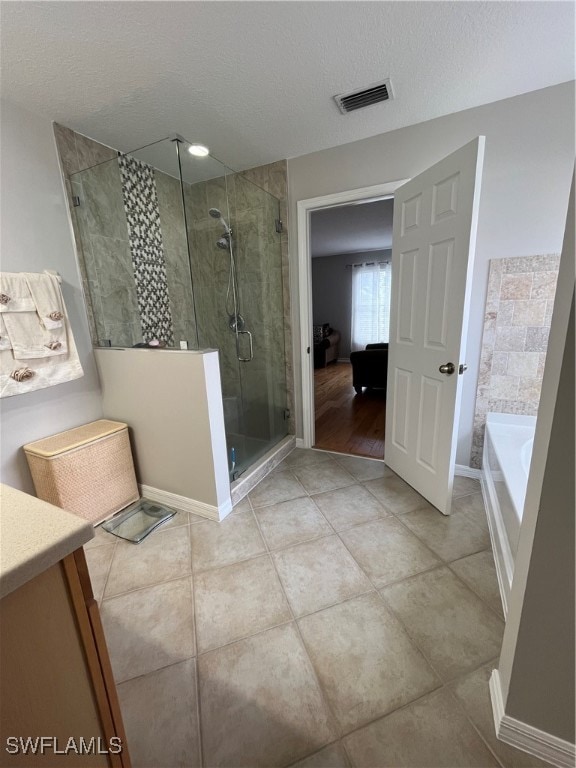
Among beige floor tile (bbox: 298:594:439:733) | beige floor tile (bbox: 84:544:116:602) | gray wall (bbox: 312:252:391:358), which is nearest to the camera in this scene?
beige floor tile (bbox: 298:594:439:733)

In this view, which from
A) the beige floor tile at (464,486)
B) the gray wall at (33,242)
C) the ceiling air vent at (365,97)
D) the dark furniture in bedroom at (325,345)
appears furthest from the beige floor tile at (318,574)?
the dark furniture in bedroom at (325,345)

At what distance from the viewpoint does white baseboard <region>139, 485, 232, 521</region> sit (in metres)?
1.98

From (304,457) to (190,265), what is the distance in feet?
5.85

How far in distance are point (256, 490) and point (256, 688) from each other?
1.24 metres

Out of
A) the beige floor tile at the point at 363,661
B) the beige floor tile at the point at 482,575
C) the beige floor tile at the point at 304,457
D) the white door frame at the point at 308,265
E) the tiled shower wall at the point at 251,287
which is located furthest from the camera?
the beige floor tile at the point at 304,457

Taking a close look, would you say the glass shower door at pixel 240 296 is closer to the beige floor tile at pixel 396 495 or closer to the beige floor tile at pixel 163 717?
the beige floor tile at pixel 396 495

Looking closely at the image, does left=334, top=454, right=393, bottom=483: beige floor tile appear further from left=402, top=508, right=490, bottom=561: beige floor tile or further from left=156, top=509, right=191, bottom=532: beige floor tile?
left=156, top=509, right=191, bottom=532: beige floor tile

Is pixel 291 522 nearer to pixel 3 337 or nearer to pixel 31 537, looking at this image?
pixel 31 537

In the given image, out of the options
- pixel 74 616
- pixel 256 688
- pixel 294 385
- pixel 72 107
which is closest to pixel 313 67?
pixel 72 107

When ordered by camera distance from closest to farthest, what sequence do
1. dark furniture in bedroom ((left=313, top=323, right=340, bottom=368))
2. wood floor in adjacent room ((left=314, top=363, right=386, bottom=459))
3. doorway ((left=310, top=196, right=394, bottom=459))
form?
wood floor in adjacent room ((left=314, top=363, right=386, bottom=459)) < doorway ((left=310, top=196, right=394, bottom=459)) < dark furniture in bedroom ((left=313, top=323, right=340, bottom=368))

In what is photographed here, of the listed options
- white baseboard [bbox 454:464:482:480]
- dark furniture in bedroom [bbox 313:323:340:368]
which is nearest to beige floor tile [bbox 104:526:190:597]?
white baseboard [bbox 454:464:482:480]

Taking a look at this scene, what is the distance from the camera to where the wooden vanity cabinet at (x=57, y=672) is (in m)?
0.53

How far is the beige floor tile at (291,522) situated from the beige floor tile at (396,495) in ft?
1.52
